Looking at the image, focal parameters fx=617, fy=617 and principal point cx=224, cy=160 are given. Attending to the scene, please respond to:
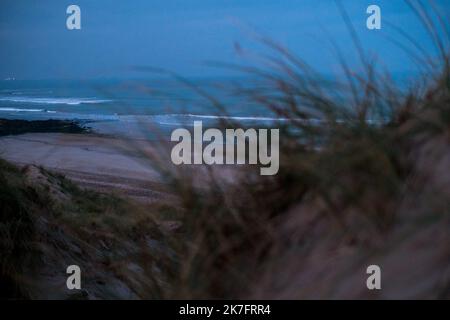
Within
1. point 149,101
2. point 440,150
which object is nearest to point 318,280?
point 440,150

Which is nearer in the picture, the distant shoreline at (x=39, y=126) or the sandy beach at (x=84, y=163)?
the sandy beach at (x=84, y=163)

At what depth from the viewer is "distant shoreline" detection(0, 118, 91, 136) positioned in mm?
10250

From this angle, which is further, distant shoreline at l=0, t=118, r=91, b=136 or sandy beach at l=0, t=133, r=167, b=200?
distant shoreline at l=0, t=118, r=91, b=136

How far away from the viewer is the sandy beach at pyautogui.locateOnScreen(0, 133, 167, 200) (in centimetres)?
981

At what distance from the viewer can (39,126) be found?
1067cm

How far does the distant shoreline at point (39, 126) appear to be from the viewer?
10.2m

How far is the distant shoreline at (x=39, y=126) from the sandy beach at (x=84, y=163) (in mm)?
161

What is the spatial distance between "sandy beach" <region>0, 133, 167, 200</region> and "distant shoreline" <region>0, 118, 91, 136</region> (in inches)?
6.3

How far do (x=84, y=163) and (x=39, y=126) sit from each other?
246cm

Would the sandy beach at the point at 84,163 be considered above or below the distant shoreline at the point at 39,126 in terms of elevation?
below

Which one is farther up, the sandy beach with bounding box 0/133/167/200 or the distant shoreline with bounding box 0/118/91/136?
the distant shoreline with bounding box 0/118/91/136

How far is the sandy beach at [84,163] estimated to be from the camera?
9.81 meters

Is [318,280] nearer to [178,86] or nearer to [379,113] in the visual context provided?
[379,113]

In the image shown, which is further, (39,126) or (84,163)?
Result: (84,163)
